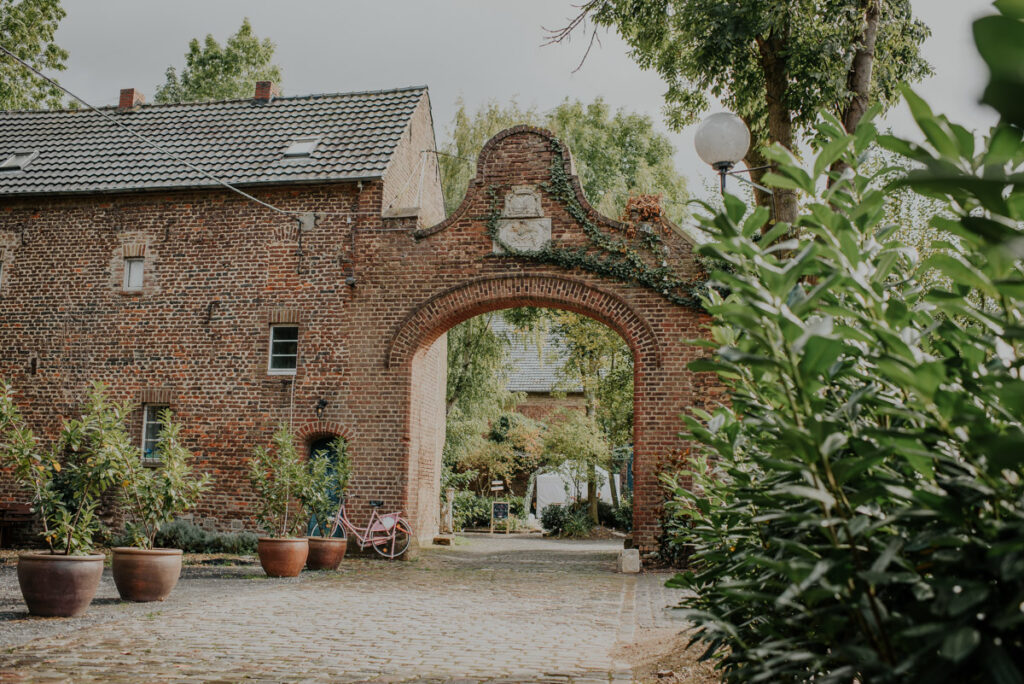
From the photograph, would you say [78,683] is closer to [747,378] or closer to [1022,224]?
[747,378]

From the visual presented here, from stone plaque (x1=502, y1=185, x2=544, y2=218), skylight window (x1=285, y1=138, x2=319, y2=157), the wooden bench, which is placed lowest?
the wooden bench

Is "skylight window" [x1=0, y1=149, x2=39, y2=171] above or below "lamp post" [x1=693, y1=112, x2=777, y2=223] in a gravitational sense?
above

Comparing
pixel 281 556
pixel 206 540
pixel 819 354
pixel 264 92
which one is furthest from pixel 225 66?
pixel 819 354

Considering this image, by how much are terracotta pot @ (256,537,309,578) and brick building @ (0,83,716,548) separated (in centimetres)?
316

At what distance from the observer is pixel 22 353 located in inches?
638

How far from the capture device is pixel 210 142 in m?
16.8

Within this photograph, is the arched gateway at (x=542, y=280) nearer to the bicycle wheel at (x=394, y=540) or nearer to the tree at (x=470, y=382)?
the bicycle wheel at (x=394, y=540)

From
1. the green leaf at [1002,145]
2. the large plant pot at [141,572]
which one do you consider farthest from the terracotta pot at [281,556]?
the green leaf at [1002,145]

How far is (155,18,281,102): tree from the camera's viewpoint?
28.9 m

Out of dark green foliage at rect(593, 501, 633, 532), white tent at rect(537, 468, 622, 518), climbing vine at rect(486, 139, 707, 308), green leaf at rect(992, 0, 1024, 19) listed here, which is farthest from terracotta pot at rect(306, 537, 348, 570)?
white tent at rect(537, 468, 622, 518)

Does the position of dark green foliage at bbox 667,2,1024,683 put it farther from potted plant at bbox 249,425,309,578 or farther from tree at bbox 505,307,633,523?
tree at bbox 505,307,633,523

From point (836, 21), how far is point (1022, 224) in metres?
10.1

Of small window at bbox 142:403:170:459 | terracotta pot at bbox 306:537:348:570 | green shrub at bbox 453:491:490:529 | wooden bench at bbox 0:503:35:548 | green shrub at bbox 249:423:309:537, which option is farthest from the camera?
green shrub at bbox 453:491:490:529

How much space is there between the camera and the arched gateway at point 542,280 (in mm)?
13594
